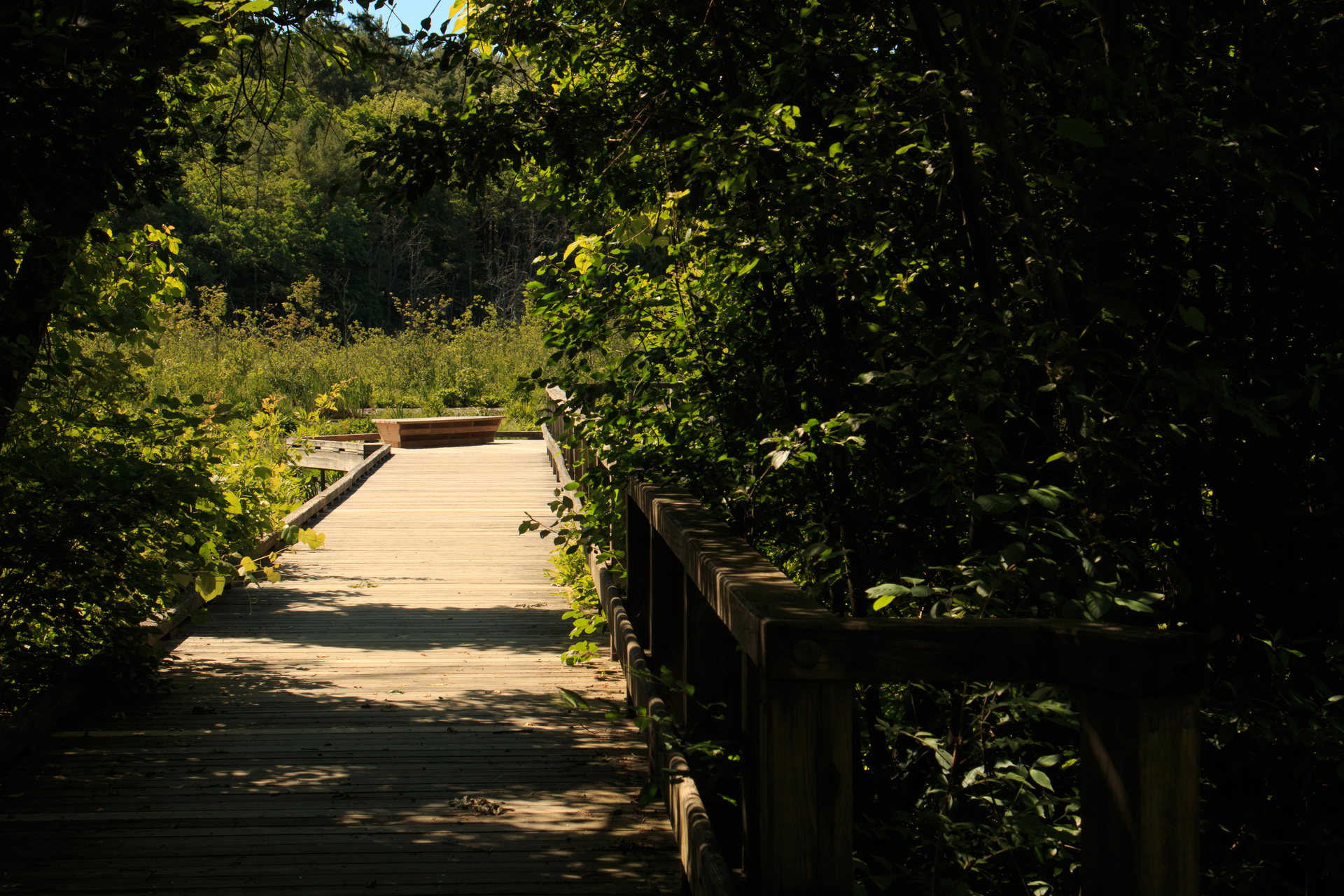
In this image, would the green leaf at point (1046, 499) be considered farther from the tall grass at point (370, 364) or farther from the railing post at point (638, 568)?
the tall grass at point (370, 364)

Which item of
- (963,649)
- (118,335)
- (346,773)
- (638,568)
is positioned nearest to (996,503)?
→ (963,649)

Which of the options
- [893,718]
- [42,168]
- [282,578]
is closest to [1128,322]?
[893,718]

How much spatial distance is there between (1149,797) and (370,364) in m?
26.5

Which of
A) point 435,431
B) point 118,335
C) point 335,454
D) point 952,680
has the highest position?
point 118,335

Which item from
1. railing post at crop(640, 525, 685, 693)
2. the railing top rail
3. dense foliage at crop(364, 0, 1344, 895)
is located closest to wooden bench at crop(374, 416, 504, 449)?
railing post at crop(640, 525, 685, 693)

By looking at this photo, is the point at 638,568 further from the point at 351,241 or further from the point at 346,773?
the point at 351,241

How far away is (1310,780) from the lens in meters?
2.27

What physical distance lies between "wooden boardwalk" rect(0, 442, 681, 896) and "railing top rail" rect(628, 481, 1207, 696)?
1.49 metres

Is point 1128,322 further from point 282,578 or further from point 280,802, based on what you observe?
point 282,578

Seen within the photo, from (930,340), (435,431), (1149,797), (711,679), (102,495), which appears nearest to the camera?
(1149,797)

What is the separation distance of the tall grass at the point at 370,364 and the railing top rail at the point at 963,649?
2060 centimetres

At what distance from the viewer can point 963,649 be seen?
72.4 inches

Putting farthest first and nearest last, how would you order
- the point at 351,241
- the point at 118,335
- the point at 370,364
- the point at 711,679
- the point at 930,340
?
the point at 351,241 → the point at 370,364 → the point at 118,335 → the point at 711,679 → the point at 930,340

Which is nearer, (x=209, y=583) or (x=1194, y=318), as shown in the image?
(x=1194, y=318)
